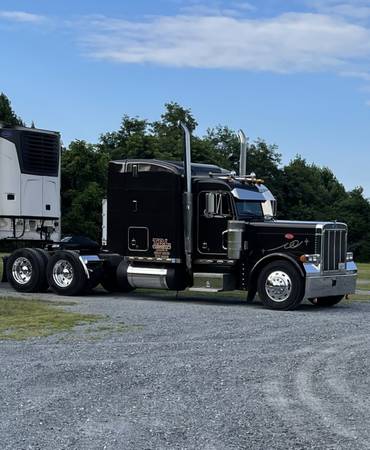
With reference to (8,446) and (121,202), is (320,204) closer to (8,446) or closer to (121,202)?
(121,202)

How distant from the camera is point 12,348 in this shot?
1060cm

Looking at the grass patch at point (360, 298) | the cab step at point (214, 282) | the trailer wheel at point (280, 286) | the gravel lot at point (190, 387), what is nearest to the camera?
the gravel lot at point (190, 387)

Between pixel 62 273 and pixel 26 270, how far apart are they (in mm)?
1055

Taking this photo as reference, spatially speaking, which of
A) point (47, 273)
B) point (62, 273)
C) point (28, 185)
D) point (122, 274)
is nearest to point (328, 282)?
point (122, 274)

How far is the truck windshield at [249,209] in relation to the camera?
1719 centimetres

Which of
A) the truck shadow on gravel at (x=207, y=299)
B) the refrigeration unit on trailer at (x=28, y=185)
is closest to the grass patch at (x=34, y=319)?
the truck shadow on gravel at (x=207, y=299)

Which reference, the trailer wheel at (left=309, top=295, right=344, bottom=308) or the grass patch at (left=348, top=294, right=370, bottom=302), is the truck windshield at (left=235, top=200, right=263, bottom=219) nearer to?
the trailer wheel at (left=309, top=295, right=344, bottom=308)

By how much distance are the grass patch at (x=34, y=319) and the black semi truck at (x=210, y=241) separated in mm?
2180

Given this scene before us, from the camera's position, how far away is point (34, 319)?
13.7 meters

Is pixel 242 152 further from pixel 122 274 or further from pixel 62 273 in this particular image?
pixel 62 273

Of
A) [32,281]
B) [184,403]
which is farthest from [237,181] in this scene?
[184,403]

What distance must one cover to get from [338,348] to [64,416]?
5.16 metres

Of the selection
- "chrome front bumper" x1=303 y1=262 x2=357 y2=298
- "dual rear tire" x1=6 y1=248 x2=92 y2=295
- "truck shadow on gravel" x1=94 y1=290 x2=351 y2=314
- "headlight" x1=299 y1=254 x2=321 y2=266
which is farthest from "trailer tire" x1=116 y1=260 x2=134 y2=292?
"chrome front bumper" x1=303 y1=262 x2=357 y2=298

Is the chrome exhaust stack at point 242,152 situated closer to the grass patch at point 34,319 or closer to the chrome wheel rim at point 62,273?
the chrome wheel rim at point 62,273
